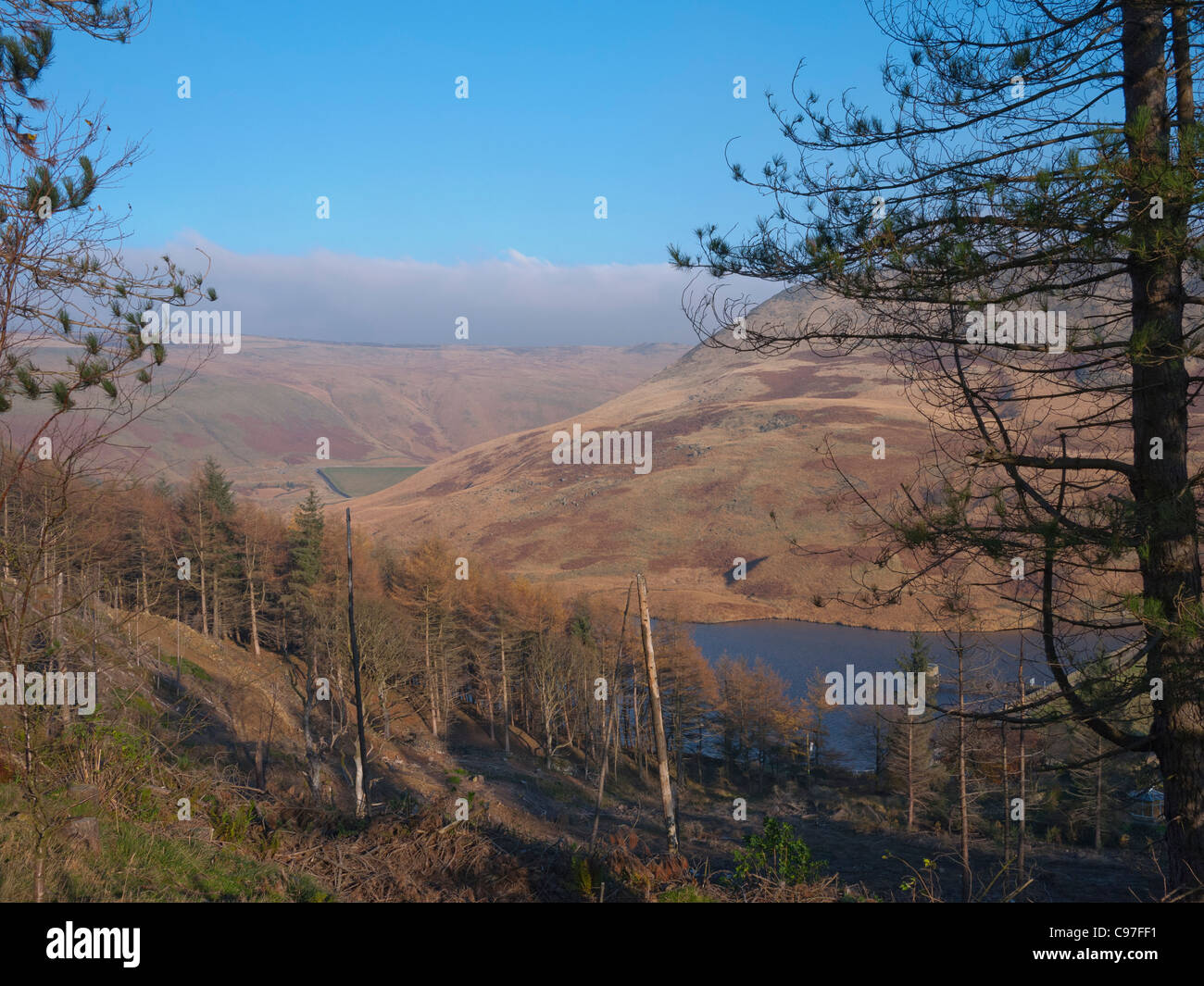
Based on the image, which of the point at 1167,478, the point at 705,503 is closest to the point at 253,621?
the point at 1167,478

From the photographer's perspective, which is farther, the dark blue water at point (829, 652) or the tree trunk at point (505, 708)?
the dark blue water at point (829, 652)

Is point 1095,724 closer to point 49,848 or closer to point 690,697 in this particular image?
point 49,848

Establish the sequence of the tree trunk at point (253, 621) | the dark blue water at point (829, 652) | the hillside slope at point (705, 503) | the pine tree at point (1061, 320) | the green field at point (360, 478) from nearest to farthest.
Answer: the pine tree at point (1061, 320), the tree trunk at point (253, 621), the dark blue water at point (829, 652), the hillside slope at point (705, 503), the green field at point (360, 478)

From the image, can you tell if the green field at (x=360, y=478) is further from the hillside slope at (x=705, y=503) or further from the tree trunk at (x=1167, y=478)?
the tree trunk at (x=1167, y=478)

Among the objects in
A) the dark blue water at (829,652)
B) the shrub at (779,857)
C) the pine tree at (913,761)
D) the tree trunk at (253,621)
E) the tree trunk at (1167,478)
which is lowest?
the dark blue water at (829,652)

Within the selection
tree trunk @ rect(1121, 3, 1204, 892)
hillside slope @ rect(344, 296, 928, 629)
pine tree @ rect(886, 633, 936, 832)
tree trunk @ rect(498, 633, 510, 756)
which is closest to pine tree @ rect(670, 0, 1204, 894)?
tree trunk @ rect(1121, 3, 1204, 892)

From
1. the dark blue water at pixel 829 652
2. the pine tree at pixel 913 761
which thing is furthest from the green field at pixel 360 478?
the pine tree at pixel 913 761

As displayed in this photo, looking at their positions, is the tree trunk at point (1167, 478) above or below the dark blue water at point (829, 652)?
above
